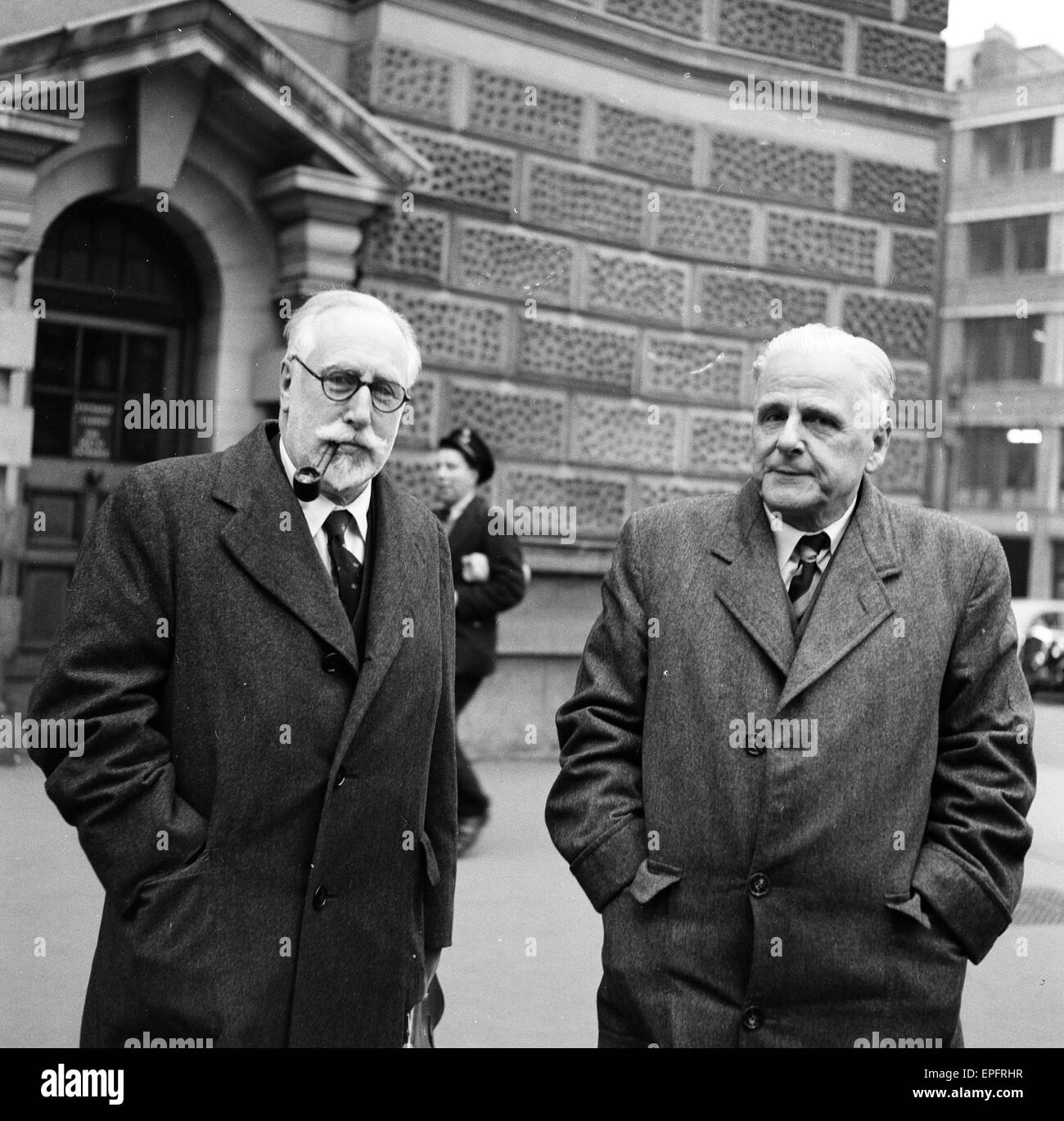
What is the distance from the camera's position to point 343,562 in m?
2.83

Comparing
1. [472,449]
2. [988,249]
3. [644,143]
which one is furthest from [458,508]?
[988,249]

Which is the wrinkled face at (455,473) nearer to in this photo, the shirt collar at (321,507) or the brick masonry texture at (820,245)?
the brick masonry texture at (820,245)

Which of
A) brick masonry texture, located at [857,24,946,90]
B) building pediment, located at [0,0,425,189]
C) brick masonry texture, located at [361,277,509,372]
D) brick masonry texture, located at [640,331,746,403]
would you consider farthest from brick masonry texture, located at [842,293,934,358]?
building pediment, located at [0,0,425,189]

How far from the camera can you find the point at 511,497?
9.08 meters

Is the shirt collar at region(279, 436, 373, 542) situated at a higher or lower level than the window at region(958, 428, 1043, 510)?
lower

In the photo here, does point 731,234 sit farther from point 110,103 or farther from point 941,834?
point 941,834

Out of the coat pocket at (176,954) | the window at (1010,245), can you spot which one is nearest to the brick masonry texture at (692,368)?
the coat pocket at (176,954)

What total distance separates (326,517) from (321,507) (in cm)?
2

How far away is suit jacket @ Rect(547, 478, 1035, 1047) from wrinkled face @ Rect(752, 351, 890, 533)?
127 millimetres

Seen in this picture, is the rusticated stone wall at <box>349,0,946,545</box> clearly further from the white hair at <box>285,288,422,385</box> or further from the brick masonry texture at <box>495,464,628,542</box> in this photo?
the white hair at <box>285,288,422,385</box>

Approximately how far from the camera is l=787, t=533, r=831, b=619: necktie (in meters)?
2.87

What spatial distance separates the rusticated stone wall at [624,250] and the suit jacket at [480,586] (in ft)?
6.34
